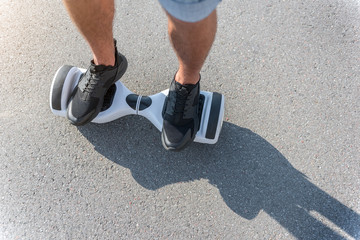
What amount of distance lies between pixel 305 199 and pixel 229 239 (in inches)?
18.6

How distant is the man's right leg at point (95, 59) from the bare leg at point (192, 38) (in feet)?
1.18

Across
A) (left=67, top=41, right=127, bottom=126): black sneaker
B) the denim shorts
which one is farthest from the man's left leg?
(left=67, top=41, right=127, bottom=126): black sneaker

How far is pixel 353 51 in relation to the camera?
205cm

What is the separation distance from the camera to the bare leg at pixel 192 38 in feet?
3.88

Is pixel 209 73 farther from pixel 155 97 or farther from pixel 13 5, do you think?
pixel 13 5

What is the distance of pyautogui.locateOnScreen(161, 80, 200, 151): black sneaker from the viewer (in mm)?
1617

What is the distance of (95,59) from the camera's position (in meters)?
1.65

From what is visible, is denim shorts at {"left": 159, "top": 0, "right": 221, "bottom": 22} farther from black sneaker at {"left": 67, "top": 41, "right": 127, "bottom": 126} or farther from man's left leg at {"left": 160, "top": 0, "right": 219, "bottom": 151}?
black sneaker at {"left": 67, "top": 41, "right": 127, "bottom": 126}

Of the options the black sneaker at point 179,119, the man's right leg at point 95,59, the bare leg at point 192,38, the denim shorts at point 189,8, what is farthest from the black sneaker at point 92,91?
the denim shorts at point 189,8

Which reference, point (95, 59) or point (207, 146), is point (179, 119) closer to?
point (207, 146)

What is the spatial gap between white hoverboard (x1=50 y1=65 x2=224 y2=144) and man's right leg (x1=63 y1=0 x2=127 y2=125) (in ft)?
0.23

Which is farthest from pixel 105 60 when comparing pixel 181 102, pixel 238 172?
pixel 238 172

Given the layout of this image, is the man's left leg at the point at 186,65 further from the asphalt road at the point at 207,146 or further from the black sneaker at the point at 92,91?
the black sneaker at the point at 92,91

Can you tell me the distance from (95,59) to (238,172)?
101 cm
